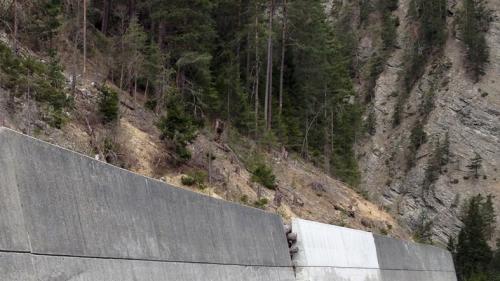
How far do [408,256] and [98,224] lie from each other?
1428 cm

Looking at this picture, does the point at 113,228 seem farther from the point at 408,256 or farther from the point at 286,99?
the point at 286,99

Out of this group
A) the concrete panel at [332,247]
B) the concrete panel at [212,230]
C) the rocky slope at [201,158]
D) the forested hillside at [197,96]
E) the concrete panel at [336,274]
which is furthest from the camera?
the forested hillside at [197,96]

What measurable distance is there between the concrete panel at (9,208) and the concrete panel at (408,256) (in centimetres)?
1252

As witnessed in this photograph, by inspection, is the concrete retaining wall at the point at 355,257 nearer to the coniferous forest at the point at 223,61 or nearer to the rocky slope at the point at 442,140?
the coniferous forest at the point at 223,61

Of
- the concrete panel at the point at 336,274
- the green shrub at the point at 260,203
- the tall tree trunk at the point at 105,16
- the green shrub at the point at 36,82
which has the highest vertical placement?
the tall tree trunk at the point at 105,16

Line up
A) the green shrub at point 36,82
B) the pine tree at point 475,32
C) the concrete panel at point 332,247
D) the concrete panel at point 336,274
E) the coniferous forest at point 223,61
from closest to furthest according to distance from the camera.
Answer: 1. the concrete panel at point 336,274
2. the concrete panel at point 332,247
3. the green shrub at point 36,82
4. the coniferous forest at point 223,61
5. the pine tree at point 475,32

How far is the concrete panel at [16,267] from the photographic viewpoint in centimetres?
490

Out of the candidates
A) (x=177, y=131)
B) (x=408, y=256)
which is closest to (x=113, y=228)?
(x=408, y=256)

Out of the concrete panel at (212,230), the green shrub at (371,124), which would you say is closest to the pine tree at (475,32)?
the green shrub at (371,124)

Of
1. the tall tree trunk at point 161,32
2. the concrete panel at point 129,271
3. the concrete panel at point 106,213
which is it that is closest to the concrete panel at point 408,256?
the concrete panel at point 129,271

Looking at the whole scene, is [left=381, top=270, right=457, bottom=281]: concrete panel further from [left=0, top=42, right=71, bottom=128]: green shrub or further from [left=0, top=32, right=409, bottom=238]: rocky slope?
[left=0, top=42, right=71, bottom=128]: green shrub

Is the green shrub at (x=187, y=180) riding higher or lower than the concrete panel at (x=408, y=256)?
higher

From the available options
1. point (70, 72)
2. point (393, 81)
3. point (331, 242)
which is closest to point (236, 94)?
point (70, 72)

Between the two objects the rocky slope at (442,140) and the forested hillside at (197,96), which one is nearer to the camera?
the forested hillside at (197,96)
